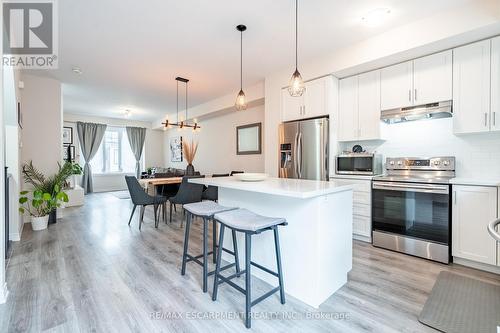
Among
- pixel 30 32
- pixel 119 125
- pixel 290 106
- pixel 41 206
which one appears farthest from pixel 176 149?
pixel 30 32

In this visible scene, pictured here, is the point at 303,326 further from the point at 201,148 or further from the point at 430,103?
the point at 201,148

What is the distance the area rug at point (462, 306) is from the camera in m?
1.61

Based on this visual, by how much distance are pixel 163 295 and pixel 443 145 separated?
11.6 ft

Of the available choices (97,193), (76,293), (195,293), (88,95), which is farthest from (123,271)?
(97,193)

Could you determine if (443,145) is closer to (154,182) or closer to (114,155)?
(154,182)

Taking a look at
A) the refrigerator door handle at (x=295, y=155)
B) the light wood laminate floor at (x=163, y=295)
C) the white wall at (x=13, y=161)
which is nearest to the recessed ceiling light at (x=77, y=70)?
the white wall at (x=13, y=161)

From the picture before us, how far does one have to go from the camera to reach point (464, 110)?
8.54 feet

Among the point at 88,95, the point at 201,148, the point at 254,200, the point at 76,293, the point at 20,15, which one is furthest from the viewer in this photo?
the point at 201,148

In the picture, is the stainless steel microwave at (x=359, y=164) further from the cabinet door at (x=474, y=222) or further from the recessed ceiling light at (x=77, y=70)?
the recessed ceiling light at (x=77, y=70)

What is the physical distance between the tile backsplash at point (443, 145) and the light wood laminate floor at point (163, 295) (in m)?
1.15

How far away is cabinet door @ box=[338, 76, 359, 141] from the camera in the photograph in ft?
11.3

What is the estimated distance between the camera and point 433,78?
277 centimetres

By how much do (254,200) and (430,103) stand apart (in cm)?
239

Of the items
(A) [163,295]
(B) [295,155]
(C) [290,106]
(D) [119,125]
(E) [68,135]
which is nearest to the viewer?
(A) [163,295]
